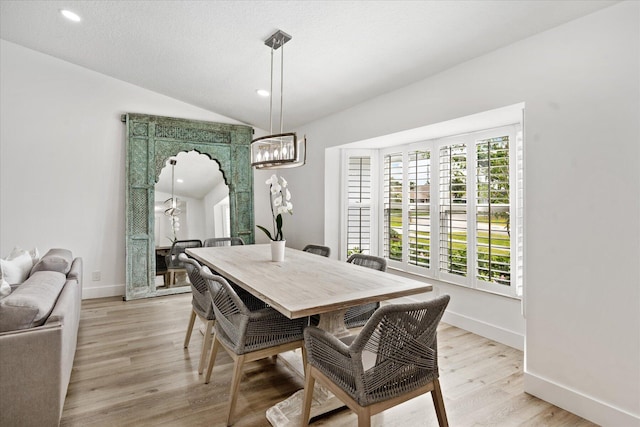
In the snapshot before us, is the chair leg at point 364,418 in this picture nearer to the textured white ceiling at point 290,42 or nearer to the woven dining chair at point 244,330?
the woven dining chair at point 244,330

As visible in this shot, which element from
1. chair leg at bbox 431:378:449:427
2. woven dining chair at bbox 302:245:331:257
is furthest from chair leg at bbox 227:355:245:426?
woven dining chair at bbox 302:245:331:257

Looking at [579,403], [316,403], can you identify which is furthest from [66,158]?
[579,403]

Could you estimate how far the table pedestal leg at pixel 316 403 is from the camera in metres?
2.02

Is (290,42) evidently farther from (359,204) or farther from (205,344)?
(205,344)

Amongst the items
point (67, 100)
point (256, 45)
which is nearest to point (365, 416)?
point (256, 45)

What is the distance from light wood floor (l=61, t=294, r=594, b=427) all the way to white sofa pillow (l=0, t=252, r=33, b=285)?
2.58 ft

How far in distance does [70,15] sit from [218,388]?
11.6 ft

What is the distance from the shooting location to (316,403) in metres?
2.13

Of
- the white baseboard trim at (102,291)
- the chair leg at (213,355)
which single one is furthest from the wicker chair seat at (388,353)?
the white baseboard trim at (102,291)

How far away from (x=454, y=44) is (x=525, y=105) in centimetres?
70

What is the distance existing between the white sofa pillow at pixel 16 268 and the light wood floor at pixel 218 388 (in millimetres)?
785

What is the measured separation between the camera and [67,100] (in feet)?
14.4

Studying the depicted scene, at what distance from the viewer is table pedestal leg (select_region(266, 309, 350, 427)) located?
2.02 meters

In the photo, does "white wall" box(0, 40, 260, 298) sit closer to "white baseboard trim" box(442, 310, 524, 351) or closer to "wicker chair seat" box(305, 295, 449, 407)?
"wicker chair seat" box(305, 295, 449, 407)
